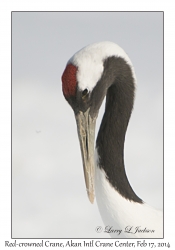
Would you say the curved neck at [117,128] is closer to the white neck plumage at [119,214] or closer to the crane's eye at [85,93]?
the white neck plumage at [119,214]

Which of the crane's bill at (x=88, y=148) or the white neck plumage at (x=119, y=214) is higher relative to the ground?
the crane's bill at (x=88, y=148)

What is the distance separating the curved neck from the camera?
12.2ft

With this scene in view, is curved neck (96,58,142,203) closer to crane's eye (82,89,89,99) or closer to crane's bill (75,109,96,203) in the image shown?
crane's bill (75,109,96,203)

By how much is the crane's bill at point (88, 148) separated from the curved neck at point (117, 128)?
15cm

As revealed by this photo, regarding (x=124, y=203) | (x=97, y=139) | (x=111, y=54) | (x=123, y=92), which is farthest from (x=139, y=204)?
(x=111, y=54)

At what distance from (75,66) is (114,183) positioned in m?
1.03

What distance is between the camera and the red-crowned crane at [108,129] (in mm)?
3436

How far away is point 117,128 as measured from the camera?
3.88m

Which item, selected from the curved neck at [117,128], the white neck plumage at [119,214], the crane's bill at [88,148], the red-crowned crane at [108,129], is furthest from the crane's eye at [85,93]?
the white neck plumage at [119,214]

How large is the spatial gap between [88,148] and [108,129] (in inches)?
13.0

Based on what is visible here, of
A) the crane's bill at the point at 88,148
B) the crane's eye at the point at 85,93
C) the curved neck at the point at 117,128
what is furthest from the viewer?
the curved neck at the point at 117,128

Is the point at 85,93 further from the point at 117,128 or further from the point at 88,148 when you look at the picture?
the point at 117,128

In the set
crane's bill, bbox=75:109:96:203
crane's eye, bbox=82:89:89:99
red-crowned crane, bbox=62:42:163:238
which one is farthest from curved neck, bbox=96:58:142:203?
crane's eye, bbox=82:89:89:99

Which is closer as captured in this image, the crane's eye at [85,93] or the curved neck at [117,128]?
the crane's eye at [85,93]
